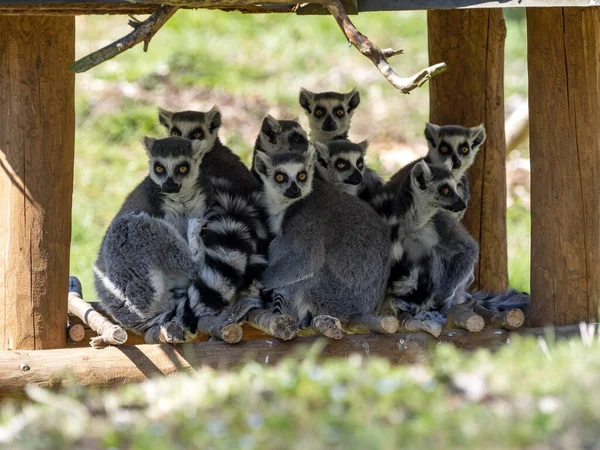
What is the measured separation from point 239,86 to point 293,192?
10732 millimetres

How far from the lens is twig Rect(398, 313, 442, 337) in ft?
18.1

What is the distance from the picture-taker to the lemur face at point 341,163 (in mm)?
6422

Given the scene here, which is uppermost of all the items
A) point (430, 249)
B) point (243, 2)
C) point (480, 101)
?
point (243, 2)

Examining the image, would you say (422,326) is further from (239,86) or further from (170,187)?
(239,86)

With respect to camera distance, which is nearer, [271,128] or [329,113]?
[271,128]

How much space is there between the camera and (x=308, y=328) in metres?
5.89

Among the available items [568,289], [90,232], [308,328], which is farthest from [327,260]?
[90,232]

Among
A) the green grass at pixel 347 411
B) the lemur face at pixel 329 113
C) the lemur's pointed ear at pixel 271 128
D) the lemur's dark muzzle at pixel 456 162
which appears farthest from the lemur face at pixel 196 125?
the green grass at pixel 347 411

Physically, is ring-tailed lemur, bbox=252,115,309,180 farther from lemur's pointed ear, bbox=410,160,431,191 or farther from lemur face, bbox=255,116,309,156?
lemur's pointed ear, bbox=410,160,431,191

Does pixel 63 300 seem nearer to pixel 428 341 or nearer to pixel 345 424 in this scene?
pixel 428 341

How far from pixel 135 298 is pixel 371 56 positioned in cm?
211

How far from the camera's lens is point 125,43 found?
16.7ft

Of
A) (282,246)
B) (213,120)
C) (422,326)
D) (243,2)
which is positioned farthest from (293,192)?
(213,120)

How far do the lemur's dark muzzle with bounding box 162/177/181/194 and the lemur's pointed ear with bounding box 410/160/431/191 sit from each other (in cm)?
154
